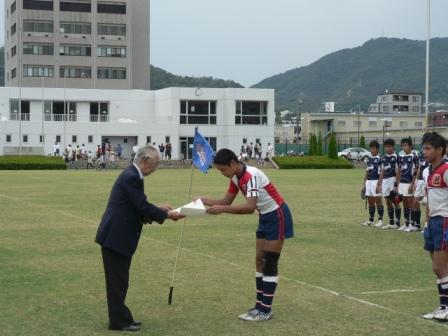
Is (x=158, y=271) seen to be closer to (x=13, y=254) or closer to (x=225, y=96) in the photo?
(x=13, y=254)

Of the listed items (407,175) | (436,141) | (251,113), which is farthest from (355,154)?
(436,141)

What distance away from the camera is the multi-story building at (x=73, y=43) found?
346ft

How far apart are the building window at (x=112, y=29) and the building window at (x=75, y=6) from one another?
2911 mm

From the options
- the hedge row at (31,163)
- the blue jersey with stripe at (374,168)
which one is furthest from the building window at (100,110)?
the blue jersey with stripe at (374,168)

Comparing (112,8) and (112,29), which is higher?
(112,8)

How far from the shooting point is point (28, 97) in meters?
84.9

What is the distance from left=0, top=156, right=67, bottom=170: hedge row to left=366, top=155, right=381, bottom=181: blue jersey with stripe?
46150 mm

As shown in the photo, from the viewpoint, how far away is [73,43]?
107000 millimetres

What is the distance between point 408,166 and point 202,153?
956 cm

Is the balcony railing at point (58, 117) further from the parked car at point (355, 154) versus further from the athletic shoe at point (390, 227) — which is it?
the athletic shoe at point (390, 227)

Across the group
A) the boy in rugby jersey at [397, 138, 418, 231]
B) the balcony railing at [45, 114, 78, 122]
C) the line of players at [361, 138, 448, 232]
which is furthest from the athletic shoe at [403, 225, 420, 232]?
the balcony railing at [45, 114, 78, 122]

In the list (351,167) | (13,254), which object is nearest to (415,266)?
(13,254)

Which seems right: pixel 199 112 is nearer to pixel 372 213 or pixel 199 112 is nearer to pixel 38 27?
pixel 38 27

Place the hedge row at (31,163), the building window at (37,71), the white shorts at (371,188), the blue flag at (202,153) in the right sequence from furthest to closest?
the building window at (37,71)
the hedge row at (31,163)
the white shorts at (371,188)
the blue flag at (202,153)
